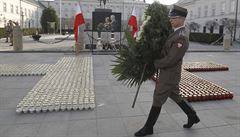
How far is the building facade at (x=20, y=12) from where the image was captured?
148ft

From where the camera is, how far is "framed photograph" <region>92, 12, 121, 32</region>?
17.0 meters

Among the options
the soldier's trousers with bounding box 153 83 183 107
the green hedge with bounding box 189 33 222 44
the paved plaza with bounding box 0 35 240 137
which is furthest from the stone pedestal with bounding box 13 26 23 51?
the green hedge with bounding box 189 33 222 44

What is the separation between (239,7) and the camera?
4238 centimetres

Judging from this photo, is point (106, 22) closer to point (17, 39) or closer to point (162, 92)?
point (17, 39)

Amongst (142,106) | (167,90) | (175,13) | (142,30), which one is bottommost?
(142,106)

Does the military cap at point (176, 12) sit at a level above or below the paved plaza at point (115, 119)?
above

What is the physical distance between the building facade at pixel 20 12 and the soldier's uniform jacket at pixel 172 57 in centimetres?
4512

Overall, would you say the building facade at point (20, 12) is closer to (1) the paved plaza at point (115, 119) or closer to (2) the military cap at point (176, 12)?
(1) the paved plaza at point (115, 119)

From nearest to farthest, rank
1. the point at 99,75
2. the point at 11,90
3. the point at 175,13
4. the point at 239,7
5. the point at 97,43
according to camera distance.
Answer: the point at 175,13, the point at 11,90, the point at 99,75, the point at 97,43, the point at 239,7

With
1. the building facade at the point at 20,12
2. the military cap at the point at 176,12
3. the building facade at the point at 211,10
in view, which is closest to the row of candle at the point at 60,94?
the military cap at the point at 176,12

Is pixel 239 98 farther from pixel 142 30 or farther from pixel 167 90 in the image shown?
pixel 142 30

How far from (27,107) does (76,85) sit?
189cm

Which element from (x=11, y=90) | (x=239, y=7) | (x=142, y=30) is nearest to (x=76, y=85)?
(x=11, y=90)

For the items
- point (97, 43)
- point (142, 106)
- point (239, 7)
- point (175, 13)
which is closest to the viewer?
point (175, 13)
